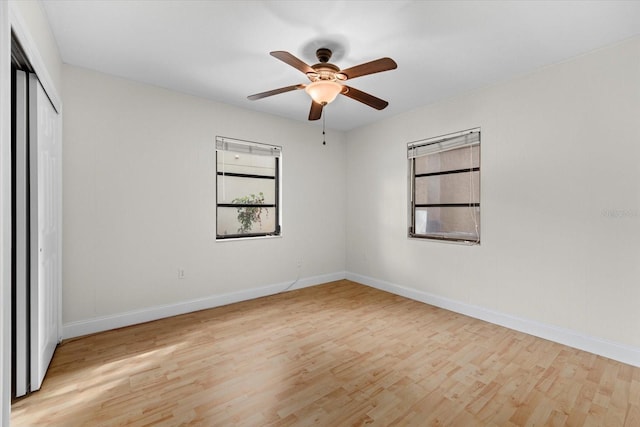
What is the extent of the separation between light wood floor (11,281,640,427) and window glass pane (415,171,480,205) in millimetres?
1503

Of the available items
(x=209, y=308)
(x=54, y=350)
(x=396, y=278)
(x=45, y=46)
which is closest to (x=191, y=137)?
(x=45, y=46)

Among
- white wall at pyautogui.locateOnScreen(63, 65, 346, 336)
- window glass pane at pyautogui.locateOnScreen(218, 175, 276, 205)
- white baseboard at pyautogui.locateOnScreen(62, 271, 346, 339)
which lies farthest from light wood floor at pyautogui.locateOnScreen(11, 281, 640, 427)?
window glass pane at pyautogui.locateOnScreen(218, 175, 276, 205)

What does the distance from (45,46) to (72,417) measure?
8.54 ft

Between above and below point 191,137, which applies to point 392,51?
above

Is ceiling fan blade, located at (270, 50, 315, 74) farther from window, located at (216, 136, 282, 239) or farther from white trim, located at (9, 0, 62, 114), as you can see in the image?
window, located at (216, 136, 282, 239)

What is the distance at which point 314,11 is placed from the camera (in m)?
2.11

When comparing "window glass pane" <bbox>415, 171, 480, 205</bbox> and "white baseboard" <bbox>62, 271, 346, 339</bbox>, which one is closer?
"white baseboard" <bbox>62, 271, 346, 339</bbox>

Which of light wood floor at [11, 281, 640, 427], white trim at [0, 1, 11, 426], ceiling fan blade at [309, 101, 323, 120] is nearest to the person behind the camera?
white trim at [0, 1, 11, 426]

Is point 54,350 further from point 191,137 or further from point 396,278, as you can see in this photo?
point 396,278

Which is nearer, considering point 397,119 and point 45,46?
point 45,46

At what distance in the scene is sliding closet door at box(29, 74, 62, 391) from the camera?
199cm

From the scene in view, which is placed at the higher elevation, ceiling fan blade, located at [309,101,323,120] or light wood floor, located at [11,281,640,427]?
ceiling fan blade, located at [309,101,323,120]

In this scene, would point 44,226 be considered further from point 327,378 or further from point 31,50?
point 327,378

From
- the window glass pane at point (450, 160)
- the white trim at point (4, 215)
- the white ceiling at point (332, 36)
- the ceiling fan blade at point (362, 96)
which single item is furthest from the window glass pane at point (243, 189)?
the white trim at point (4, 215)
